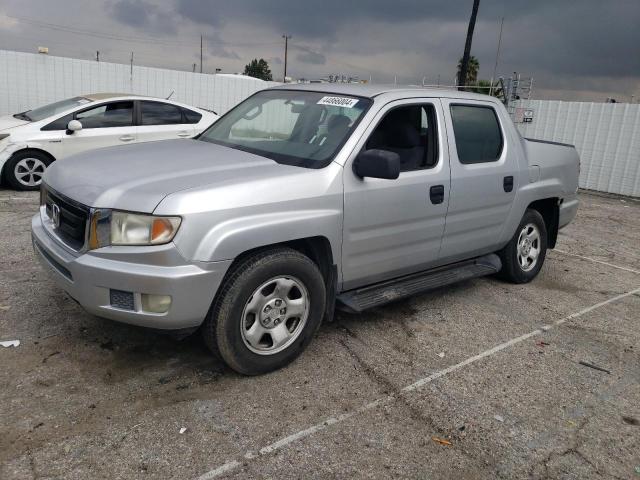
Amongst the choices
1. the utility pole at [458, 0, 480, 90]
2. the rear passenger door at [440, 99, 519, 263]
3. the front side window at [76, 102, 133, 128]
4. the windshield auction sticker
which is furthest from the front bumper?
the utility pole at [458, 0, 480, 90]

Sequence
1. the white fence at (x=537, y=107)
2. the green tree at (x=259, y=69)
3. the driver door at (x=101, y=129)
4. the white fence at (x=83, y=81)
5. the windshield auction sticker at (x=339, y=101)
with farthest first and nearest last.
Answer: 1. the green tree at (x=259, y=69)
2. the white fence at (x=83, y=81)
3. the white fence at (x=537, y=107)
4. the driver door at (x=101, y=129)
5. the windshield auction sticker at (x=339, y=101)

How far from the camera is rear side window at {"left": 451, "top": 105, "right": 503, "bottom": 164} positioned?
443 cm

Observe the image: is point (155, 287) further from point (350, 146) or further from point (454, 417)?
point (454, 417)

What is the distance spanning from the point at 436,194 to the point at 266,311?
65.0 inches

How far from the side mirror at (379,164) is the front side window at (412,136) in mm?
545

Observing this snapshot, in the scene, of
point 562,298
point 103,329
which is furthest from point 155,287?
point 562,298

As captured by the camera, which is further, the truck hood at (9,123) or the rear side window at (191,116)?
the rear side window at (191,116)

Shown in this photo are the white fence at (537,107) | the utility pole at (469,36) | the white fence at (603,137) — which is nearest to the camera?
the white fence at (603,137)

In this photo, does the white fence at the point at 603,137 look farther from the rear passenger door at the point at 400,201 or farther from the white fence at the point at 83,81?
the rear passenger door at the point at 400,201

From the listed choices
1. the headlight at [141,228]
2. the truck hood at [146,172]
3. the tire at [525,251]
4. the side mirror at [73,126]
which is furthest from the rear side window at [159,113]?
the headlight at [141,228]

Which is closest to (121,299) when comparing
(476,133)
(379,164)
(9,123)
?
(379,164)

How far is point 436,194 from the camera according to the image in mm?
4125

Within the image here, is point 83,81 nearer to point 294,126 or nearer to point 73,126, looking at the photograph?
point 73,126

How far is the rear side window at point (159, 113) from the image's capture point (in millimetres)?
8984
